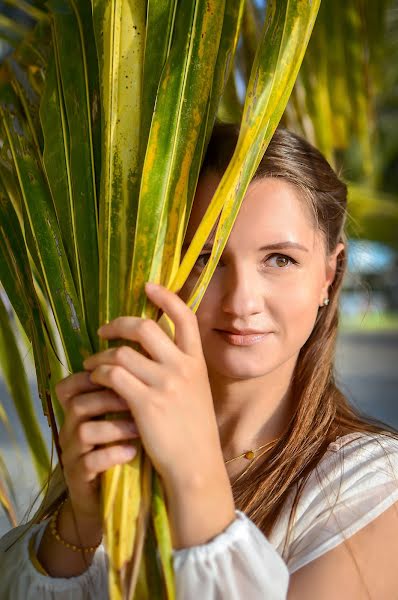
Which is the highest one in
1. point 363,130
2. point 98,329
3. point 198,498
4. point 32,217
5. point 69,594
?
point 363,130

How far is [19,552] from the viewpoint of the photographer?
0.90 metres

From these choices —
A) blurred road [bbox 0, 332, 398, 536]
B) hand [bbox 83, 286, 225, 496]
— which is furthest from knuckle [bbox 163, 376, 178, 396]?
blurred road [bbox 0, 332, 398, 536]

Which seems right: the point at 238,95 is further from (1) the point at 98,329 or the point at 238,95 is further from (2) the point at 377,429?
(1) the point at 98,329

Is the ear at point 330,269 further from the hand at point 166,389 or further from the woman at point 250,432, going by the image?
the hand at point 166,389

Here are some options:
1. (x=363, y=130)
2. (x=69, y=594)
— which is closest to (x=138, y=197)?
(x=69, y=594)

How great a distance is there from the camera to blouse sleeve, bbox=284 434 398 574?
88 centimetres

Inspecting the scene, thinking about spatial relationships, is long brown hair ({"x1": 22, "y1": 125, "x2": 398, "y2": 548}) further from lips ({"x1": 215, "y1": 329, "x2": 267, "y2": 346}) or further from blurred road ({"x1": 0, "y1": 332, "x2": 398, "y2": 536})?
blurred road ({"x1": 0, "y1": 332, "x2": 398, "y2": 536})

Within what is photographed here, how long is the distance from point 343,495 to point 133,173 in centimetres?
47

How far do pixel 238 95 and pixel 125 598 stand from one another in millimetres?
1068

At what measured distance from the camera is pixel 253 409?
115 centimetres

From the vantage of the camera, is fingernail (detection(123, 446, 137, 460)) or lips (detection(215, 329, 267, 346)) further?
lips (detection(215, 329, 267, 346))

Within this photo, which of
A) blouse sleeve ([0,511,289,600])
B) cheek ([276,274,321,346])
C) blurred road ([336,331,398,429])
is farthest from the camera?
blurred road ([336,331,398,429])

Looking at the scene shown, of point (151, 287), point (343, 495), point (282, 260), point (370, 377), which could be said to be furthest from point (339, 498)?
point (370, 377)

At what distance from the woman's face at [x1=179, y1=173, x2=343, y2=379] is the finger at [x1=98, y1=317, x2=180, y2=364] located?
0.28m
